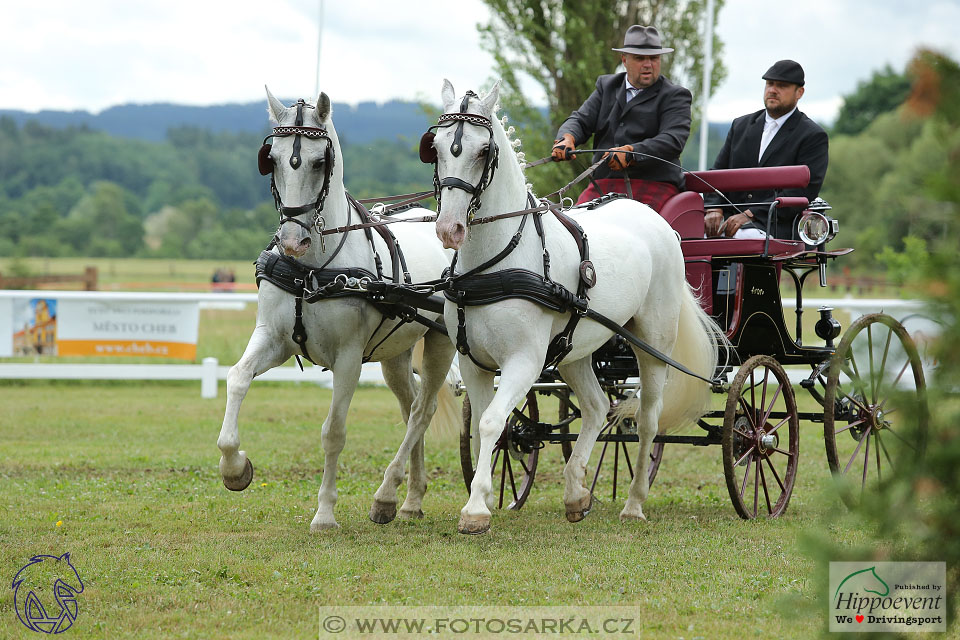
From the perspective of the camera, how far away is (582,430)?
617 cm

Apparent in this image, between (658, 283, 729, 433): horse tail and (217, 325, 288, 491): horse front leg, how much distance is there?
2522mm

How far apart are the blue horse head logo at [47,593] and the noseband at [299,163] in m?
1.93

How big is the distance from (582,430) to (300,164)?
7.66ft

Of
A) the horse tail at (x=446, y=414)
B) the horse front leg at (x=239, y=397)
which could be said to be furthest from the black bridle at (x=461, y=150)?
the horse tail at (x=446, y=414)

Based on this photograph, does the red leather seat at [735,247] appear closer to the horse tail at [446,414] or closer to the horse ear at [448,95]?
the horse tail at [446,414]

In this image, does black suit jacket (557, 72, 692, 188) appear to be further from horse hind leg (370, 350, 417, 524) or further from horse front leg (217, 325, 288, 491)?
horse front leg (217, 325, 288, 491)

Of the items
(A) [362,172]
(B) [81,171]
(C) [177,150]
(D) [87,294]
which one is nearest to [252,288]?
(D) [87,294]

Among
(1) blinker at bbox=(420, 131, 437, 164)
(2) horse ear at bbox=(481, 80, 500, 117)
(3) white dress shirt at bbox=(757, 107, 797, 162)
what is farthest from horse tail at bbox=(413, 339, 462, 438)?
(3) white dress shirt at bbox=(757, 107, 797, 162)

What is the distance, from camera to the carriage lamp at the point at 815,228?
6.48 m

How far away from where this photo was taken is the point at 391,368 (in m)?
6.60

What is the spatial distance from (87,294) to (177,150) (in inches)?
4557

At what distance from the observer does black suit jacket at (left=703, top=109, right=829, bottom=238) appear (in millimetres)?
6949

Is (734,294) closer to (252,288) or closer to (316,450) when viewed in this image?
(316,450)

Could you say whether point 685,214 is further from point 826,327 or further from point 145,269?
point 145,269
